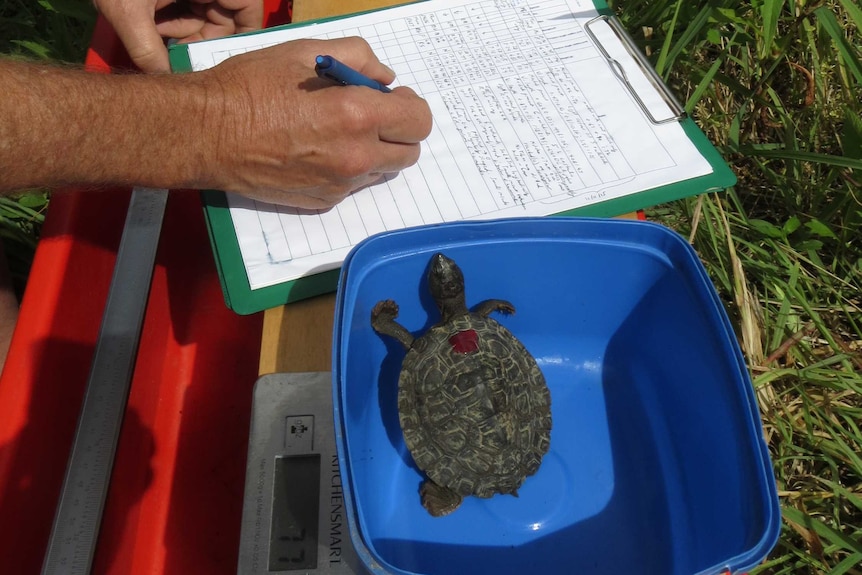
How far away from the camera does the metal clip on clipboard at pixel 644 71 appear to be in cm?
89

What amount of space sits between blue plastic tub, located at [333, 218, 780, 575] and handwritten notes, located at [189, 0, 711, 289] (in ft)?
0.33

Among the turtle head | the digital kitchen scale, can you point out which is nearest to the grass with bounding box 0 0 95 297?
the digital kitchen scale

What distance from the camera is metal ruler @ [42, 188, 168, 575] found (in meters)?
0.77

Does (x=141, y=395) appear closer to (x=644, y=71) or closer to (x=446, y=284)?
(x=446, y=284)

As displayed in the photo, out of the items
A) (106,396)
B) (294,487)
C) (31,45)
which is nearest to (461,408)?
(294,487)

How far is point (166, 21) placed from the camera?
975mm

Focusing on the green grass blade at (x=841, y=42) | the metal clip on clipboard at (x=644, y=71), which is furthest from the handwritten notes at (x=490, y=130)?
the green grass blade at (x=841, y=42)

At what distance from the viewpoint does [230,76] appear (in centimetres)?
73

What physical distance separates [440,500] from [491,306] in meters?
0.28

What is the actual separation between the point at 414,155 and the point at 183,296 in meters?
0.60

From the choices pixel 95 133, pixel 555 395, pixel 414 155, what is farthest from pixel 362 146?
pixel 555 395

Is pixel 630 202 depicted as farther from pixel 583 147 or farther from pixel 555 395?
pixel 555 395

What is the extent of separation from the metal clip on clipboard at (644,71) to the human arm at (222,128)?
37 centimetres

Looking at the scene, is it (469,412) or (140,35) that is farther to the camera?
(140,35)
